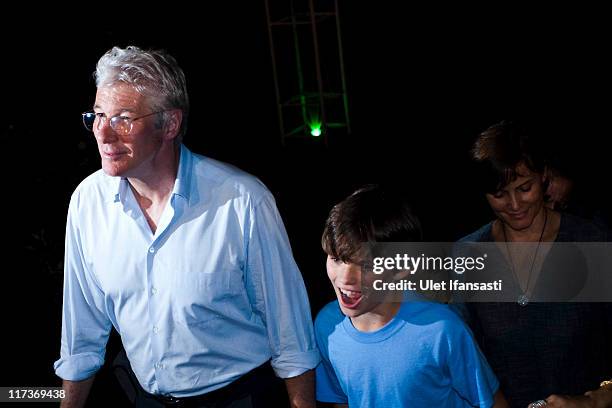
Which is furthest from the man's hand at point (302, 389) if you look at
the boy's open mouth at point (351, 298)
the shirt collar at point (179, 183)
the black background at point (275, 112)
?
the black background at point (275, 112)

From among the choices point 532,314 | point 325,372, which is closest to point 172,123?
point 325,372

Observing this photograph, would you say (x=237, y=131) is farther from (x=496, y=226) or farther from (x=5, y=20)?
(x=496, y=226)

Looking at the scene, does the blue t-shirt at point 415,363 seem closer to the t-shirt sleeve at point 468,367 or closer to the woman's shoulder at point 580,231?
the t-shirt sleeve at point 468,367

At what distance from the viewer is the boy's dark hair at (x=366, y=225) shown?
86.3 inches

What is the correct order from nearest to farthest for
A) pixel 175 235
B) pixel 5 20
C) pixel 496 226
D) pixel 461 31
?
pixel 175 235 < pixel 496 226 < pixel 5 20 < pixel 461 31

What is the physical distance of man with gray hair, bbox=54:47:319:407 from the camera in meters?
2.33

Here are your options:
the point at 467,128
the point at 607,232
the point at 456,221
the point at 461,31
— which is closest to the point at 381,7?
the point at 461,31

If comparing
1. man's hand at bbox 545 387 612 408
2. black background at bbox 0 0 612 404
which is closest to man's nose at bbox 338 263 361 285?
man's hand at bbox 545 387 612 408

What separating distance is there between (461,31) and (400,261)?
421 cm

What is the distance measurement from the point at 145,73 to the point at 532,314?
4.13 feet

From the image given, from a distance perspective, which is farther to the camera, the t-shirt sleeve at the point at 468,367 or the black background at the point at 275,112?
the black background at the point at 275,112

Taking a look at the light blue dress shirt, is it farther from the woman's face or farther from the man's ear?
the woman's face

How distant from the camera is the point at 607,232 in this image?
2418 millimetres

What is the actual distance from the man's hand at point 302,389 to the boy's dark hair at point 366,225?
0.38 metres
